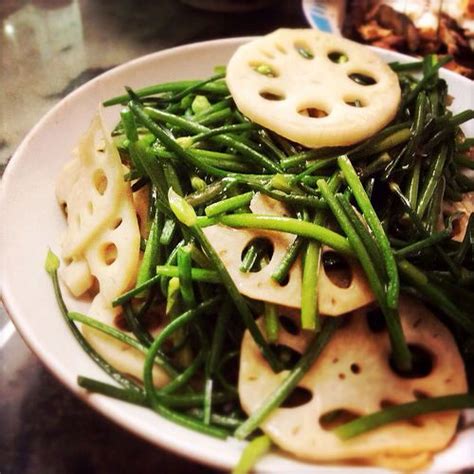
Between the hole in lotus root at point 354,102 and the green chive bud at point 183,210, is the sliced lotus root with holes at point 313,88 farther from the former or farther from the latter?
the green chive bud at point 183,210


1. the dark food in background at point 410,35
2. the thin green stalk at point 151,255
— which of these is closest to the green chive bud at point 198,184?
the thin green stalk at point 151,255

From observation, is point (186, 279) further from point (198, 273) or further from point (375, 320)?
point (375, 320)

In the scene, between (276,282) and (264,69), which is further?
(264,69)

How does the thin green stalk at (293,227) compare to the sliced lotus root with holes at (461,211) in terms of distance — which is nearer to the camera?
the thin green stalk at (293,227)

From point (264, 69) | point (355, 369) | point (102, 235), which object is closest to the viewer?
point (355, 369)

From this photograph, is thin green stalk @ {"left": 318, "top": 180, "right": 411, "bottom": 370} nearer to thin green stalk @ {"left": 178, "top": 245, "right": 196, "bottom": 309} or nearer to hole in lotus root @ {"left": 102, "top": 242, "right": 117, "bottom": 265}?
thin green stalk @ {"left": 178, "top": 245, "right": 196, "bottom": 309}

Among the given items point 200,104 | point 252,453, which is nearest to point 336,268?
point 252,453
